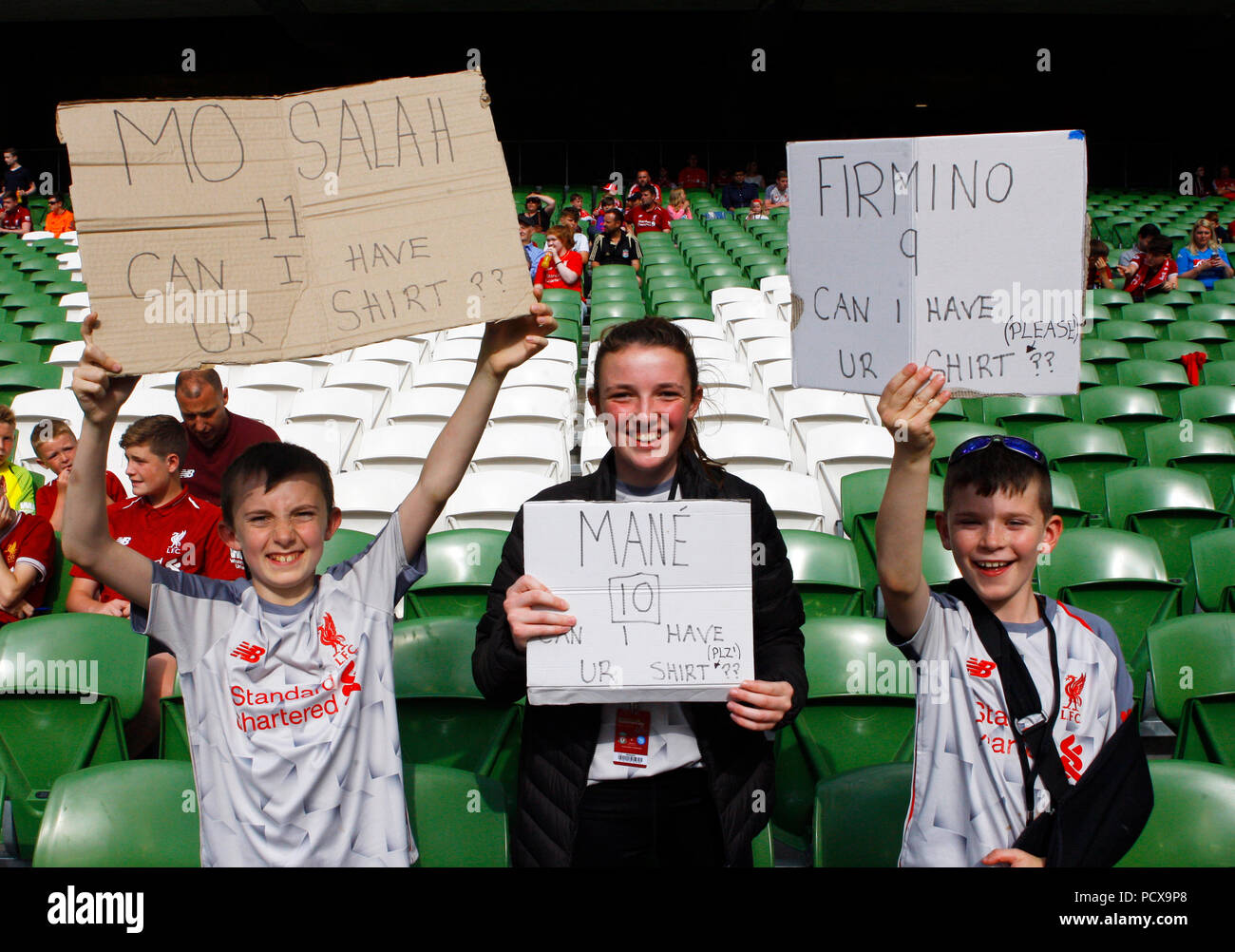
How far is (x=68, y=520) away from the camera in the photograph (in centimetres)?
189

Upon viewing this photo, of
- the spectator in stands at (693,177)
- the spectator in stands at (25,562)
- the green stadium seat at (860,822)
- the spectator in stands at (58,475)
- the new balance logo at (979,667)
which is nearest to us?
the new balance logo at (979,667)

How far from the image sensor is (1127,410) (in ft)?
22.7

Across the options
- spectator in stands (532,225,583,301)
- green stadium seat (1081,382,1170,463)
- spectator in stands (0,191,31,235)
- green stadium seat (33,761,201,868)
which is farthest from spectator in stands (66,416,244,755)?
spectator in stands (0,191,31,235)

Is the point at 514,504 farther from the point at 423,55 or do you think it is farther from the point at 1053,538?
the point at 423,55

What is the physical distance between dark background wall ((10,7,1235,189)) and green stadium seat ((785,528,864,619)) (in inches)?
796

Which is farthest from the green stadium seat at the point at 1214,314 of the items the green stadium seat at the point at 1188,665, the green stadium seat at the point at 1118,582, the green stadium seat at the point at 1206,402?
the green stadium seat at the point at 1188,665

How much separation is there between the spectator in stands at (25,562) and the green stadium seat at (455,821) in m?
2.36

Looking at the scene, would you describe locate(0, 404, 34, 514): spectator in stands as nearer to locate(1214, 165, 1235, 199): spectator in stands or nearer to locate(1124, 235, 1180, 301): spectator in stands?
locate(1124, 235, 1180, 301): spectator in stands

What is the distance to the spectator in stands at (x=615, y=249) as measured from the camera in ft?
42.5

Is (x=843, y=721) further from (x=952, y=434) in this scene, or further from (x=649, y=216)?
(x=649, y=216)

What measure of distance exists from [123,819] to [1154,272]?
453 inches

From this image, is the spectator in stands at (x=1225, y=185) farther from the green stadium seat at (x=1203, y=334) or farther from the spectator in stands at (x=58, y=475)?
the spectator in stands at (x=58, y=475)

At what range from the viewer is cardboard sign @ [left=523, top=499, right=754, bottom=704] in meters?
1.88

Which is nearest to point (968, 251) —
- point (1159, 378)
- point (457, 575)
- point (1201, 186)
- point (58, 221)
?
point (457, 575)
